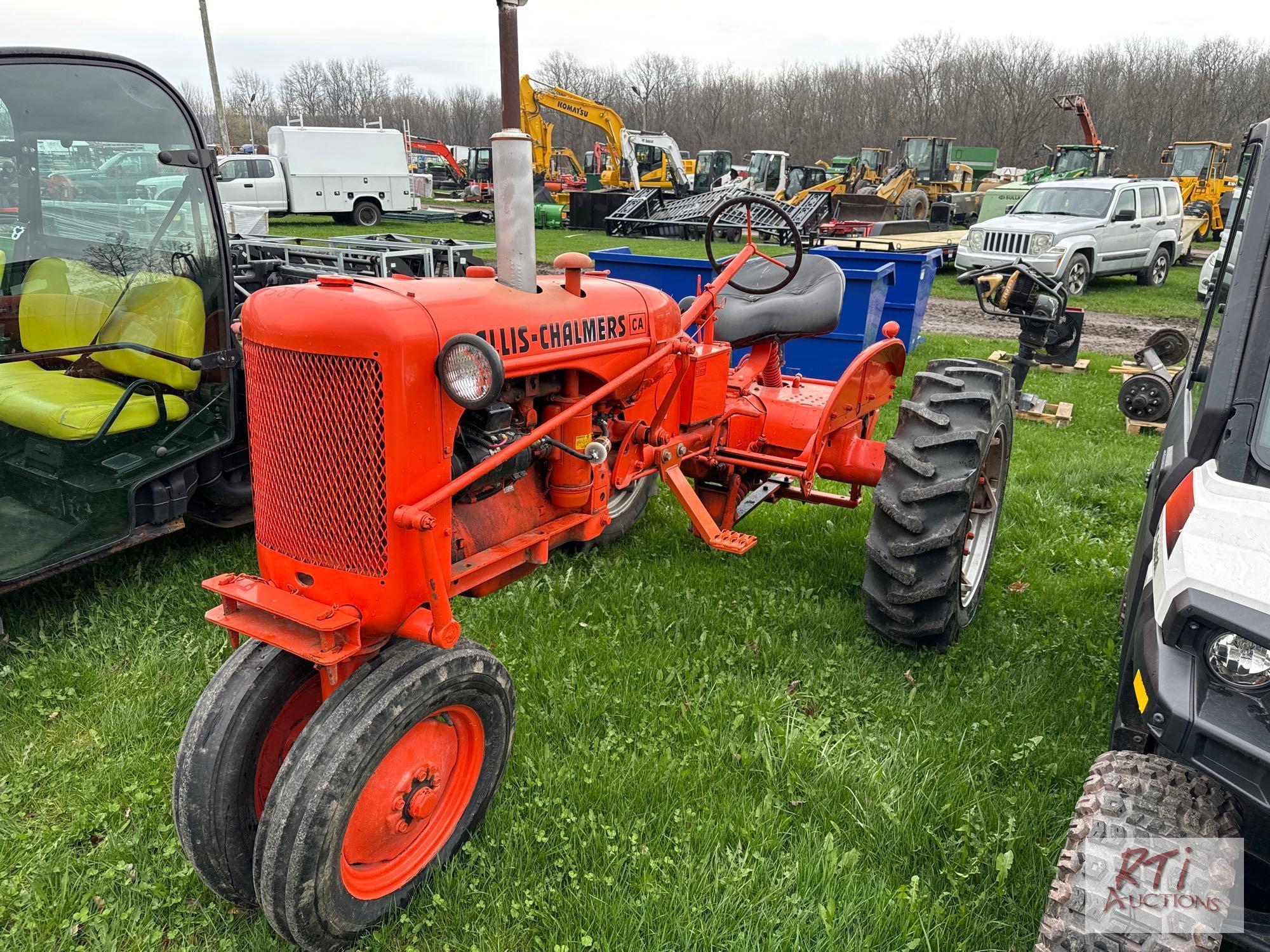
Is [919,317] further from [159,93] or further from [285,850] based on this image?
[285,850]

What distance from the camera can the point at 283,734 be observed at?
231 centimetres

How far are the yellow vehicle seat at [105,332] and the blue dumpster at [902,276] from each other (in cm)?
514

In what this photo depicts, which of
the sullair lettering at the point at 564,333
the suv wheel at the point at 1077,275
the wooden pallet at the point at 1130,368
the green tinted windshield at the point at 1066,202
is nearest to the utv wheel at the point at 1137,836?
the sullair lettering at the point at 564,333

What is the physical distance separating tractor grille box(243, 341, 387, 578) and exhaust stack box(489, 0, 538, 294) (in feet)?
1.94

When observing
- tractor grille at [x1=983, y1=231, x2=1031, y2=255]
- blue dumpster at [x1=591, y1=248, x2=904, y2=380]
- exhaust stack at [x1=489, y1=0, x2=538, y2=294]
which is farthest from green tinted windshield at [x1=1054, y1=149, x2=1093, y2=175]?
exhaust stack at [x1=489, y1=0, x2=538, y2=294]

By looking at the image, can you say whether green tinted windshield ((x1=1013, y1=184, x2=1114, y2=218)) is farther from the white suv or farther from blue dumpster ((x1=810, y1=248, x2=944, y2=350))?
blue dumpster ((x1=810, y1=248, x2=944, y2=350))

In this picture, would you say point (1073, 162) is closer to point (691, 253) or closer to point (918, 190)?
point (918, 190)

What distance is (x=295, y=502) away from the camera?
219 centimetres

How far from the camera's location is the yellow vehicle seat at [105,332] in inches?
135

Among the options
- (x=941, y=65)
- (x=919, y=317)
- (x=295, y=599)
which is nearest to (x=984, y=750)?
(x=295, y=599)

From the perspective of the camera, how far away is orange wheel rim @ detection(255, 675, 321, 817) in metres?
2.24

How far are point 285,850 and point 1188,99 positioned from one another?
48.5m

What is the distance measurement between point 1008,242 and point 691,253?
5.85 m

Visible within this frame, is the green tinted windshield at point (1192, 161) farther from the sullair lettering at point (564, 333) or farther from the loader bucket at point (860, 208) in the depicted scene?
the sullair lettering at point (564, 333)
